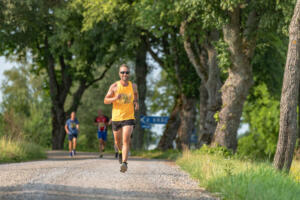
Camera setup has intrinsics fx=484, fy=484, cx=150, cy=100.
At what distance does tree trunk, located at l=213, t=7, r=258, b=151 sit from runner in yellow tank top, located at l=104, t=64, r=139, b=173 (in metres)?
8.14

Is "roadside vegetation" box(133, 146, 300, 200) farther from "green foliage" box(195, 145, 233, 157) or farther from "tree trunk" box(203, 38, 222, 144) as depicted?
"tree trunk" box(203, 38, 222, 144)

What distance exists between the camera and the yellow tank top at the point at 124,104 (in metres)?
9.70

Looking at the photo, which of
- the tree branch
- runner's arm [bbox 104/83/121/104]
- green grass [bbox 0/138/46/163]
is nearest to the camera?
runner's arm [bbox 104/83/121/104]

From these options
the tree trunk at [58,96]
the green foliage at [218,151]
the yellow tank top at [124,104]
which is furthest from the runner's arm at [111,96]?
the tree trunk at [58,96]

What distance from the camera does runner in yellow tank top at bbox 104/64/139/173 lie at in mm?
9672

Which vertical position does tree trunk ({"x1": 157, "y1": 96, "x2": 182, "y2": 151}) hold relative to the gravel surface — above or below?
above

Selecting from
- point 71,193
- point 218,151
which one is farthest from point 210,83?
point 71,193

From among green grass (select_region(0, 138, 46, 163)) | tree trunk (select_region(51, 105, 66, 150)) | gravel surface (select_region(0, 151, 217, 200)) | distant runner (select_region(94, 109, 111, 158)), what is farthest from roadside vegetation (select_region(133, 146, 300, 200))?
tree trunk (select_region(51, 105, 66, 150))

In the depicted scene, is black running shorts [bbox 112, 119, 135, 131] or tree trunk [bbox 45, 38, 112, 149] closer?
black running shorts [bbox 112, 119, 135, 131]

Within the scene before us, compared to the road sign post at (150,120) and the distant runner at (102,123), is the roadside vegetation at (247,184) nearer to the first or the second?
the distant runner at (102,123)

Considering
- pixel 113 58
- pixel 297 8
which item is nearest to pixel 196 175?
pixel 297 8

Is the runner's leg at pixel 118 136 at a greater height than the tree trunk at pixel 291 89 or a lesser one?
A: lesser

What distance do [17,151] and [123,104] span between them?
351 inches

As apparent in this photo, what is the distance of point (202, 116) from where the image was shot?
23859 mm
